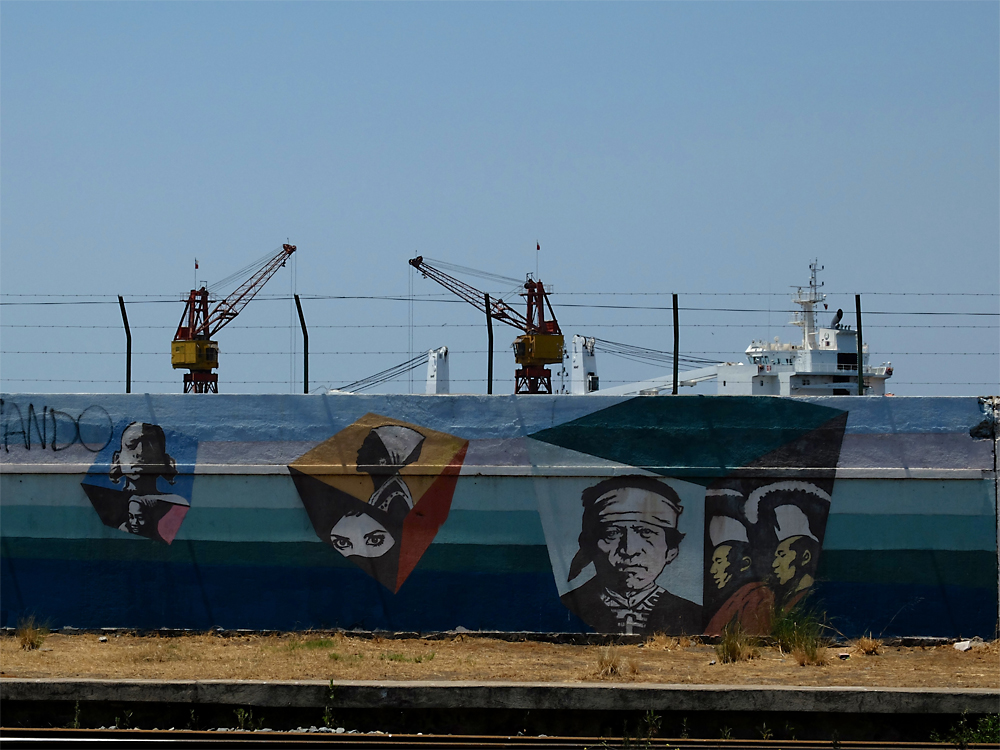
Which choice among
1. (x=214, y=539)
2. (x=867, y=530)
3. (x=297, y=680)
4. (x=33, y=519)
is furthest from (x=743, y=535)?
(x=33, y=519)

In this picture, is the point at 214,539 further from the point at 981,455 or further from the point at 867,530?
the point at 981,455

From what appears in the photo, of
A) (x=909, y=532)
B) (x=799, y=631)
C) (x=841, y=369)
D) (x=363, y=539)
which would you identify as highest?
(x=841, y=369)

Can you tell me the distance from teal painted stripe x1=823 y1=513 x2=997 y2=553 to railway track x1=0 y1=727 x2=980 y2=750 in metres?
3.86

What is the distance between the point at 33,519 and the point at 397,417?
5.25m

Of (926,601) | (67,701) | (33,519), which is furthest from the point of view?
(33,519)

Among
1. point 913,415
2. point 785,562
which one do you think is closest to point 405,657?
point 785,562

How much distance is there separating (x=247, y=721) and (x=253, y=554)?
12.6ft

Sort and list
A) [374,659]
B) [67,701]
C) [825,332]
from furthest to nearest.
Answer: [825,332] < [374,659] < [67,701]

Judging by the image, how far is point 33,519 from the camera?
14031 mm

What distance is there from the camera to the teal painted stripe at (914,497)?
13195 mm

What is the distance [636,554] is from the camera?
13.4m

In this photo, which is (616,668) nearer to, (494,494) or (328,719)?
(494,494)

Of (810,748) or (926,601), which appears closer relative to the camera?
(810,748)

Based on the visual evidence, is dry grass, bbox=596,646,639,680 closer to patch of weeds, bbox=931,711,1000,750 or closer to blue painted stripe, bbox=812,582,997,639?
blue painted stripe, bbox=812,582,997,639
